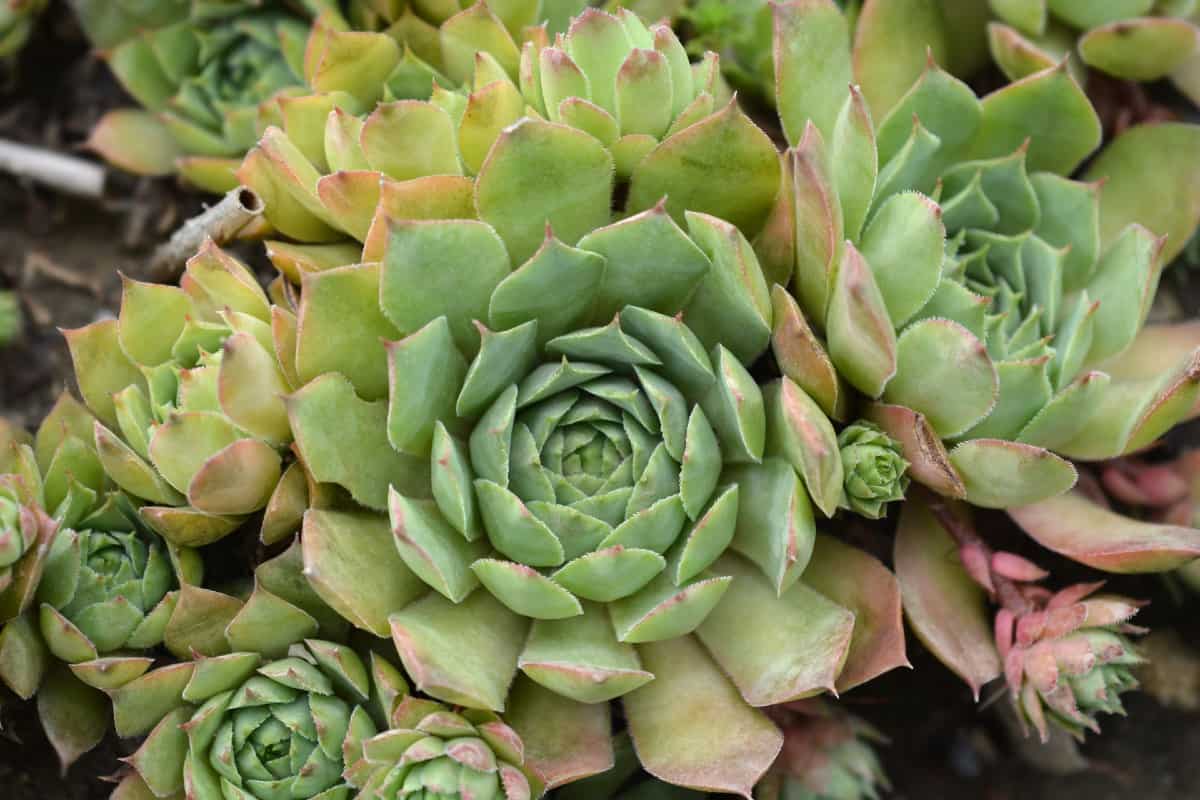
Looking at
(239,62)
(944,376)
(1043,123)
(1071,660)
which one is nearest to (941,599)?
(1071,660)

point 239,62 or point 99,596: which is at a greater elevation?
point 239,62

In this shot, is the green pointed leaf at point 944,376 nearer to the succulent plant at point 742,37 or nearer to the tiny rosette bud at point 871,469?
the tiny rosette bud at point 871,469

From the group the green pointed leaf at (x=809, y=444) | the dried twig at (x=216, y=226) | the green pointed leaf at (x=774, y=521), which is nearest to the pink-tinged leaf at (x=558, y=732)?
the green pointed leaf at (x=774, y=521)

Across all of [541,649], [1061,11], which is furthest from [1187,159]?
[541,649]

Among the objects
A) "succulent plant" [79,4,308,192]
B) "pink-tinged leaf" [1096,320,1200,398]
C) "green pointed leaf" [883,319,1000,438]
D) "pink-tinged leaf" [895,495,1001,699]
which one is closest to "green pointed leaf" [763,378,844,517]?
"green pointed leaf" [883,319,1000,438]

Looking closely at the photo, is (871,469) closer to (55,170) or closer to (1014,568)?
(1014,568)

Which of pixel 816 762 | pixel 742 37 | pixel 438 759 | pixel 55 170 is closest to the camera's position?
pixel 438 759
